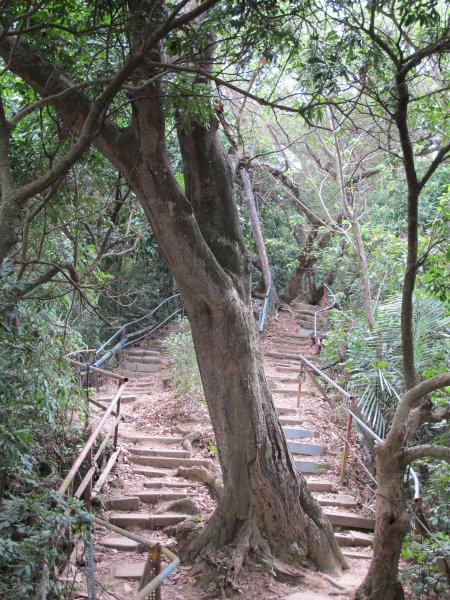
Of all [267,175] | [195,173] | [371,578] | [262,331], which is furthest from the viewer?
[267,175]

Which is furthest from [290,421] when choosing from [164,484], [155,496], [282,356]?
[282,356]

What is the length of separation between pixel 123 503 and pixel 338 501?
94.1 inches

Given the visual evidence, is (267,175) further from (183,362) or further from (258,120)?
(183,362)

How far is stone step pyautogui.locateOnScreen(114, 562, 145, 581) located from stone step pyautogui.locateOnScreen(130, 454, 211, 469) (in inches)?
89.9

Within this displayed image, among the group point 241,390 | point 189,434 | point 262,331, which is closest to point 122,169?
point 241,390

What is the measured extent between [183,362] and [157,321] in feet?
17.6

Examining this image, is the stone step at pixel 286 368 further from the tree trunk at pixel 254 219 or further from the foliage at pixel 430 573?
the foliage at pixel 430 573

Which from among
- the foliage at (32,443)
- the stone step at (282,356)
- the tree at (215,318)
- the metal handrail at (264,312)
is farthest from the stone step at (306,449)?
the metal handrail at (264,312)

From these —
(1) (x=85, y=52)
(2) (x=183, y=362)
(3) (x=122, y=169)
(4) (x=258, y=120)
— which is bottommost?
(2) (x=183, y=362)

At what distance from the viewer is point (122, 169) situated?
473 centimetres


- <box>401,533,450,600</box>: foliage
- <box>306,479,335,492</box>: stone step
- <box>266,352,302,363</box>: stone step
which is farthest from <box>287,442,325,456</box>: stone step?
<box>266,352,302,363</box>: stone step

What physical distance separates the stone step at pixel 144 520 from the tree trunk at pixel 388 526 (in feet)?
8.55

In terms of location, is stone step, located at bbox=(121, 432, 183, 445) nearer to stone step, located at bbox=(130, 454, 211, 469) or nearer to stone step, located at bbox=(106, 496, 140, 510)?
stone step, located at bbox=(130, 454, 211, 469)

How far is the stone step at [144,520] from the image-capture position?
5.85 m
